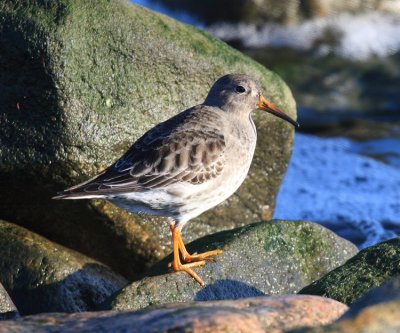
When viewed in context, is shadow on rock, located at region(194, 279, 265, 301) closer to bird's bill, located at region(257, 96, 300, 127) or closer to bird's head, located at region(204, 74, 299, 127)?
bird's head, located at region(204, 74, 299, 127)

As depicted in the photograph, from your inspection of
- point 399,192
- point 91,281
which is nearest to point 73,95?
point 91,281

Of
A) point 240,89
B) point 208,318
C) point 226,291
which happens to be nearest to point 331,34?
point 240,89

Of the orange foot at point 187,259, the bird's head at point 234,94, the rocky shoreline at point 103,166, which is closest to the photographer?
the orange foot at point 187,259

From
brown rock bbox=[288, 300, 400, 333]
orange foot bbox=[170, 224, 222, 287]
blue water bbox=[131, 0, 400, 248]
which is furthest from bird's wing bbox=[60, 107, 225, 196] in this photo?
blue water bbox=[131, 0, 400, 248]

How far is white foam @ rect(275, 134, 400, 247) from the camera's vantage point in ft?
32.4

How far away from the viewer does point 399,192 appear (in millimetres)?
10820

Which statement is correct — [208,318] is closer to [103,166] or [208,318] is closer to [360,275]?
[360,275]

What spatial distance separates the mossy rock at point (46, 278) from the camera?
641 cm

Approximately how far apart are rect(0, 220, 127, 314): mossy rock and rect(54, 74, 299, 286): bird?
0.68 metres

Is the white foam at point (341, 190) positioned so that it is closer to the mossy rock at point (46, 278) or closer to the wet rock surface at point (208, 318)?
the mossy rock at point (46, 278)

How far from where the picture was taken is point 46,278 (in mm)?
6465

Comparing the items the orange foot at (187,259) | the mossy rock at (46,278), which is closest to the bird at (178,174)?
the orange foot at (187,259)

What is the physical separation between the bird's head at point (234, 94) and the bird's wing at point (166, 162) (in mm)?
711

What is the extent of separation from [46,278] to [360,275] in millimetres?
2419
